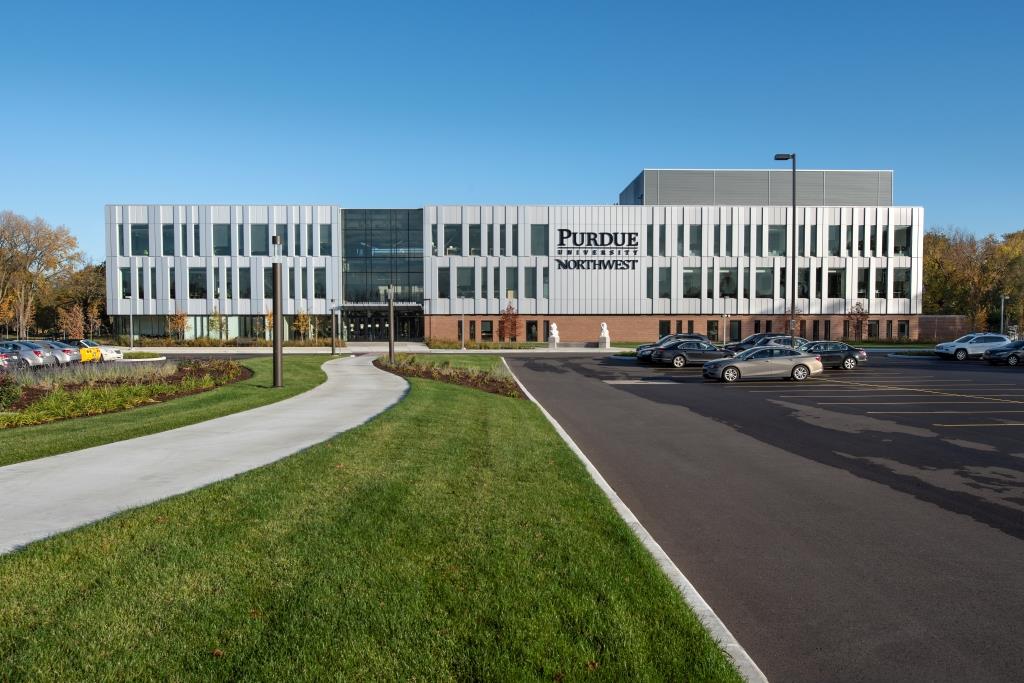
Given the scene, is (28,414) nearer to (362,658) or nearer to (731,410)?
(362,658)

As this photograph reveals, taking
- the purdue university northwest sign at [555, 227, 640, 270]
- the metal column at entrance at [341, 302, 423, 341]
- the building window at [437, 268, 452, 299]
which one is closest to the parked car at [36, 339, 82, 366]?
the metal column at entrance at [341, 302, 423, 341]

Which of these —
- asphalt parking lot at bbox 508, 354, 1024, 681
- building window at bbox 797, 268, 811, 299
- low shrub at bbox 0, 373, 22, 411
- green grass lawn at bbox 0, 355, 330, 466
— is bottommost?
asphalt parking lot at bbox 508, 354, 1024, 681

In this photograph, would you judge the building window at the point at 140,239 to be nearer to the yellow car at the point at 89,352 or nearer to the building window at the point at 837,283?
the yellow car at the point at 89,352

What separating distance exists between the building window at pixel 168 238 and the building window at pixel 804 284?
61.1 metres

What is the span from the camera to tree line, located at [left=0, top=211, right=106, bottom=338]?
68.8 metres

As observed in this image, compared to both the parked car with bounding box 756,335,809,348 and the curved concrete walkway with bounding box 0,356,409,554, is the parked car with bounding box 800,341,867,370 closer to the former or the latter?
the parked car with bounding box 756,335,809,348

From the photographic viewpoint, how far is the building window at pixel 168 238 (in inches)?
2448

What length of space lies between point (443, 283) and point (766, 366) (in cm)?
4141

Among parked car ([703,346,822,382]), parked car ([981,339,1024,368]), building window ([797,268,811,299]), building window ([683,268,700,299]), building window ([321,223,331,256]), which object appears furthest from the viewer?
building window ([797,268,811,299])

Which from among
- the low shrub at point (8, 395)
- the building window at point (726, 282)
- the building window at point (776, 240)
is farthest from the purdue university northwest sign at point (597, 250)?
the low shrub at point (8, 395)

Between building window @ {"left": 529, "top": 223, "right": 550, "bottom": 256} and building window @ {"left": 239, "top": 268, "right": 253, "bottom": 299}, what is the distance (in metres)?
27.2

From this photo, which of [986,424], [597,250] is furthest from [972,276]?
[986,424]

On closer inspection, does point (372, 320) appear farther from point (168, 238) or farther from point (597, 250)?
point (597, 250)

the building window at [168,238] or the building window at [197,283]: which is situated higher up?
the building window at [168,238]
